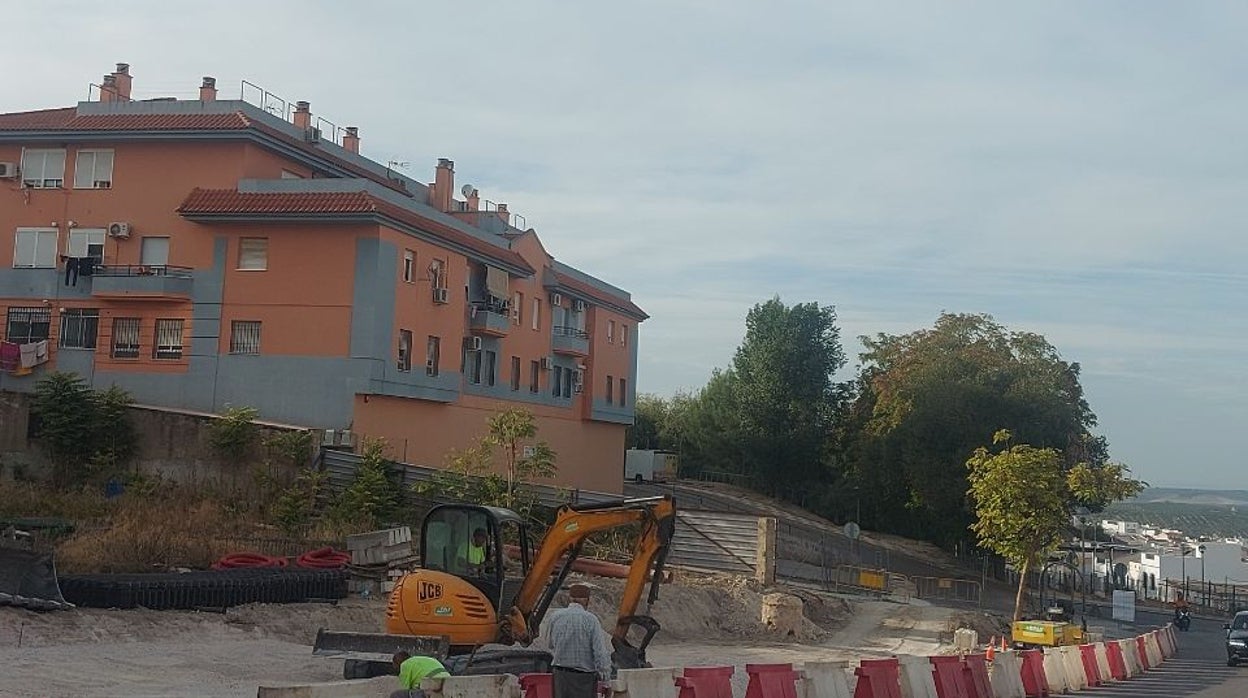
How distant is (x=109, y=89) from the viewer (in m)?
44.2

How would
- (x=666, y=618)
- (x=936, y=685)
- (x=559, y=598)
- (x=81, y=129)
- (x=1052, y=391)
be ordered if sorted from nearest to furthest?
1. (x=936, y=685)
2. (x=559, y=598)
3. (x=666, y=618)
4. (x=81, y=129)
5. (x=1052, y=391)

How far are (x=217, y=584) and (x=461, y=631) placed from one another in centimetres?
717

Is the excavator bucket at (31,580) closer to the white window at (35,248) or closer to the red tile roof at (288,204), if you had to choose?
the red tile roof at (288,204)

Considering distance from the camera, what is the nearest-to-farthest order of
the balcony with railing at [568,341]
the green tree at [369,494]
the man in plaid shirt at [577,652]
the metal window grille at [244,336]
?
the man in plaid shirt at [577,652]
the green tree at [369,494]
the metal window grille at [244,336]
the balcony with railing at [568,341]

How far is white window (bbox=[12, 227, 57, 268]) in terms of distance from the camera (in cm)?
4156

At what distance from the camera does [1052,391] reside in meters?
62.2

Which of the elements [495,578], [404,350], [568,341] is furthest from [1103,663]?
[568,341]

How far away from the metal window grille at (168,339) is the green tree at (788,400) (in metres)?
41.6

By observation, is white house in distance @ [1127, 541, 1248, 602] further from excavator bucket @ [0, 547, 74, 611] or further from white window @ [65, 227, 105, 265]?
excavator bucket @ [0, 547, 74, 611]

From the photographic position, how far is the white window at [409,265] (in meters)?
40.5

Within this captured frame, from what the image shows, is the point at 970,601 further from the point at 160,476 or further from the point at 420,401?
the point at 160,476

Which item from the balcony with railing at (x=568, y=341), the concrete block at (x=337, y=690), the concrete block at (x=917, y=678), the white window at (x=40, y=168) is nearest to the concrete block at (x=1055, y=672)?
the concrete block at (x=917, y=678)

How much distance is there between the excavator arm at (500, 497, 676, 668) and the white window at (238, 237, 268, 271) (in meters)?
25.5

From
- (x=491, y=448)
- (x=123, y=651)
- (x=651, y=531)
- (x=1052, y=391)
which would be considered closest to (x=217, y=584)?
(x=123, y=651)
